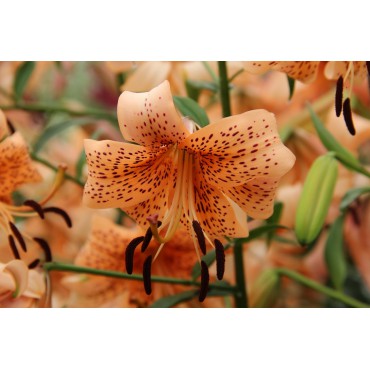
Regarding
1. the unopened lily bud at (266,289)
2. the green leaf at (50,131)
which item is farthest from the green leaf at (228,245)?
the green leaf at (50,131)

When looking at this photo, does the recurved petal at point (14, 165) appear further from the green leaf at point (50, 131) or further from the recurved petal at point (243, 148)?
the recurved petal at point (243, 148)

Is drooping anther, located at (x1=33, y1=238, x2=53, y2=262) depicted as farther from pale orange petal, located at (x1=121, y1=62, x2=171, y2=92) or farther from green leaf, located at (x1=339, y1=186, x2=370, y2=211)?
green leaf, located at (x1=339, y1=186, x2=370, y2=211)

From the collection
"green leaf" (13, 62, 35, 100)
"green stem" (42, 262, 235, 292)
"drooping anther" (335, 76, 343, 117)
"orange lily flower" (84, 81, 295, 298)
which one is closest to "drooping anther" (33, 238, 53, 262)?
"green stem" (42, 262, 235, 292)

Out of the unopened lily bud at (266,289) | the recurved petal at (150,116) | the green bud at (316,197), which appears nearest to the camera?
the recurved petal at (150,116)

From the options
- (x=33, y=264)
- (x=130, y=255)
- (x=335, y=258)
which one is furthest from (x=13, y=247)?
(x=335, y=258)

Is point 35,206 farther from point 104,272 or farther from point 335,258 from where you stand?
point 335,258
